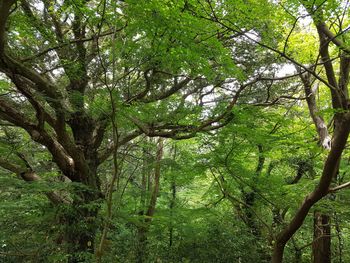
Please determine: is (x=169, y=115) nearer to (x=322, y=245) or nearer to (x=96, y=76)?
(x=96, y=76)

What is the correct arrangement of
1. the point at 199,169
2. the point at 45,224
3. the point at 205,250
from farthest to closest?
the point at 205,250
the point at 199,169
the point at 45,224

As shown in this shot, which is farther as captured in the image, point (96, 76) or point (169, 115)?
point (169, 115)

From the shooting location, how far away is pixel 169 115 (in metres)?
5.67

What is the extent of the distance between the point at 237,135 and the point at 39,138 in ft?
12.2

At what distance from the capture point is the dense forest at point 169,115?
3.81m

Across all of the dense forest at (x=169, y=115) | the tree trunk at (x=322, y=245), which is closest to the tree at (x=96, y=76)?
the dense forest at (x=169, y=115)

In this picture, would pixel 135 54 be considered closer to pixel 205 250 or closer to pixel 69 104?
pixel 69 104

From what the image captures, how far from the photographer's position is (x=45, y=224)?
4.55 metres

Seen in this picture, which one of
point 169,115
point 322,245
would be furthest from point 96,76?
point 322,245

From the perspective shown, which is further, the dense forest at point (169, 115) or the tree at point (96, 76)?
the tree at point (96, 76)

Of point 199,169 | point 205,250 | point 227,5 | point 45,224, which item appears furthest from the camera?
point 205,250

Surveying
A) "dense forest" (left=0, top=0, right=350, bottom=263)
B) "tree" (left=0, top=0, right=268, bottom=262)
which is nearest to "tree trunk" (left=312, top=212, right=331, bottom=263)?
"dense forest" (left=0, top=0, right=350, bottom=263)

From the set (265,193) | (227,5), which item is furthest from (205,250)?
(227,5)

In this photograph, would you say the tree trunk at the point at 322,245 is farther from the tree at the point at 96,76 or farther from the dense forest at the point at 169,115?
the tree at the point at 96,76
